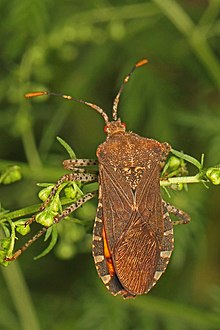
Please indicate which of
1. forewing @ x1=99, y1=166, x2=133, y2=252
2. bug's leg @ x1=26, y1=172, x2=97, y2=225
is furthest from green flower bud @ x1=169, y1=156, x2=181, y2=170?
bug's leg @ x1=26, y1=172, x2=97, y2=225

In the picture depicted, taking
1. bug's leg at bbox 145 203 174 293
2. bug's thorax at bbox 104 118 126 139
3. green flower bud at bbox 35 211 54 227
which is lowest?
bug's leg at bbox 145 203 174 293

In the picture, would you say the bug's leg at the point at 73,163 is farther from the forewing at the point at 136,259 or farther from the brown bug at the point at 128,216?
the forewing at the point at 136,259

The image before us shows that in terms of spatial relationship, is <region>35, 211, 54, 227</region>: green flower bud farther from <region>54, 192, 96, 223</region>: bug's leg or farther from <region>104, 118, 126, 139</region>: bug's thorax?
<region>104, 118, 126, 139</region>: bug's thorax

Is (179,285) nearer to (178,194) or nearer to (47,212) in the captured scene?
(178,194)

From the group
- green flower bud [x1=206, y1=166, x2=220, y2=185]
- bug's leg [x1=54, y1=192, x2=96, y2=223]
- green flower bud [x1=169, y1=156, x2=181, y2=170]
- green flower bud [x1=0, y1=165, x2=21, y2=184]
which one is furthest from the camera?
green flower bud [x1=0, y1=165, x2=21, y2=184]

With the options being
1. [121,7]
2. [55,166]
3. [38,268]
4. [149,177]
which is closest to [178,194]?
[55,166]

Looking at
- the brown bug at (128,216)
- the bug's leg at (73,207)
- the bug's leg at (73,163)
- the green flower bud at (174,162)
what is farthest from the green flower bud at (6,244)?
the green flower bud at (174,162)

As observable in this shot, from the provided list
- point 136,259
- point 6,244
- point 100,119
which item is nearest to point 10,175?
point 6,244
